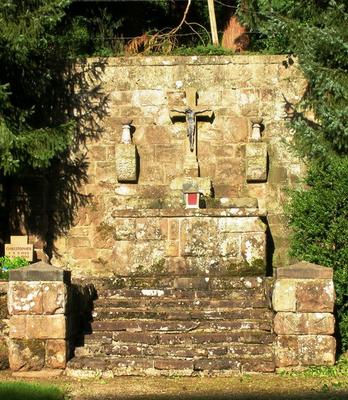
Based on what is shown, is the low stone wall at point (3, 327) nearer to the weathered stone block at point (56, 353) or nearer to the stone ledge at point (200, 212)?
the weathered stone block at point (56, 353)

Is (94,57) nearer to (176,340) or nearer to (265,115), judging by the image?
(265,115)

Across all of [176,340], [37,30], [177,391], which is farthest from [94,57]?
[177,391]

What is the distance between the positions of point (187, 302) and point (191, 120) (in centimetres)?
438

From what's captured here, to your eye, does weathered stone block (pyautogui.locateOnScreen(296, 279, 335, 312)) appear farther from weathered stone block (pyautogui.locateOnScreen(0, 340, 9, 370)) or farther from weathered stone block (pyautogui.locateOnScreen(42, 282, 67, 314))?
weathered stone block (pyautogui.locateOnScreen(0, 340, 9, 370))

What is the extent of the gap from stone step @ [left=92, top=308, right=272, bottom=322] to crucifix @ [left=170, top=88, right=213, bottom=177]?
4145 millimetres

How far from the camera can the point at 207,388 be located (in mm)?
8422

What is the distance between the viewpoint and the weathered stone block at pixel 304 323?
9.29 m

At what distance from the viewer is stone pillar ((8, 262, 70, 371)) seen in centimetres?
911

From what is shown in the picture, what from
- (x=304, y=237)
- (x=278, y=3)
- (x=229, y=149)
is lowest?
(x=304, y=237)

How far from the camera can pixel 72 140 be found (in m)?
14.0

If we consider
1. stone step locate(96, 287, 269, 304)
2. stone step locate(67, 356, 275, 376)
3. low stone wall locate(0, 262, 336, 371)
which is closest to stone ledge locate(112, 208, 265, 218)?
stone step locate(96, 287, 269, 304)

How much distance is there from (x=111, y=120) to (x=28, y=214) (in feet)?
7.24

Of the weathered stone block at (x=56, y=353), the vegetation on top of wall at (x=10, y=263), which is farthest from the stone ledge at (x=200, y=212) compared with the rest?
the weathered stone block at (x=56, y=353)

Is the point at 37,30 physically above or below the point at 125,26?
below
